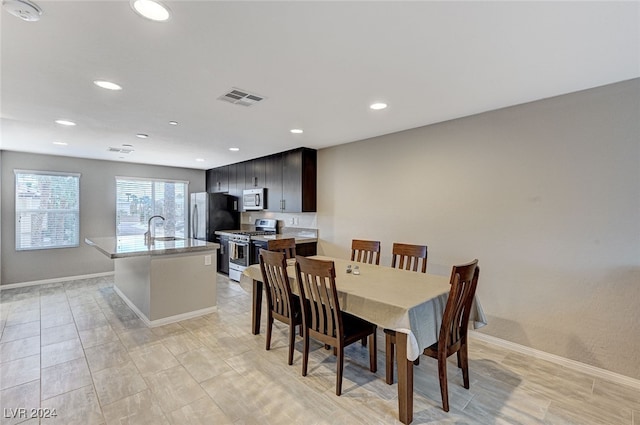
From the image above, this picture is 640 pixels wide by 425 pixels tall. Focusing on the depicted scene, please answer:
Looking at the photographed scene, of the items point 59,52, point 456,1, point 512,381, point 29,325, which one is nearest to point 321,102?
point 456,1

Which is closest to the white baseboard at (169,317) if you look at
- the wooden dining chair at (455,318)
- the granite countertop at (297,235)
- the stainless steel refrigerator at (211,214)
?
the granite countertop at (297,235)

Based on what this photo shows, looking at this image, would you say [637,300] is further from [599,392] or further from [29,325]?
[29,325]

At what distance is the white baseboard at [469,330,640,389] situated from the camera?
229 centimetres

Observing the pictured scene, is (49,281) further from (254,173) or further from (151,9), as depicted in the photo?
(151,9)

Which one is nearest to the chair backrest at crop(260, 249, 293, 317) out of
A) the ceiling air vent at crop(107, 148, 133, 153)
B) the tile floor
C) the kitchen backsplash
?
the tile floor

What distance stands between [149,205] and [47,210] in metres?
1.69

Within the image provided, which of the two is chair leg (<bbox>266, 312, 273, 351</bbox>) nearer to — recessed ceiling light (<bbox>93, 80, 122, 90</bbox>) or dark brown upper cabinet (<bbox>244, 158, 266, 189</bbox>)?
recessed ceiling light (<bbox>93, 80, 122, 90</bbox>)

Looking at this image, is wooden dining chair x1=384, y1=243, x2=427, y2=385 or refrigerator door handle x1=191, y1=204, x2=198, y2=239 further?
refrigerator door handle x1=191, y1=204, x2=198, y2=239

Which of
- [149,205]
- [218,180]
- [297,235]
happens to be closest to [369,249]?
[297,235]

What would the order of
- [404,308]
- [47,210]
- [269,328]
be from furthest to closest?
[47,210]
[269,328]
[404,308]

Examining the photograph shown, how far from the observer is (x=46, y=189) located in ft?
17.3

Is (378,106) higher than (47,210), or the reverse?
(378,106)

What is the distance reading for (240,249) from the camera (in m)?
5.36

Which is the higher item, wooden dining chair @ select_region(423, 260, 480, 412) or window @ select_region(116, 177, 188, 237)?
window @ select_region(116, 177, 188, 237)
